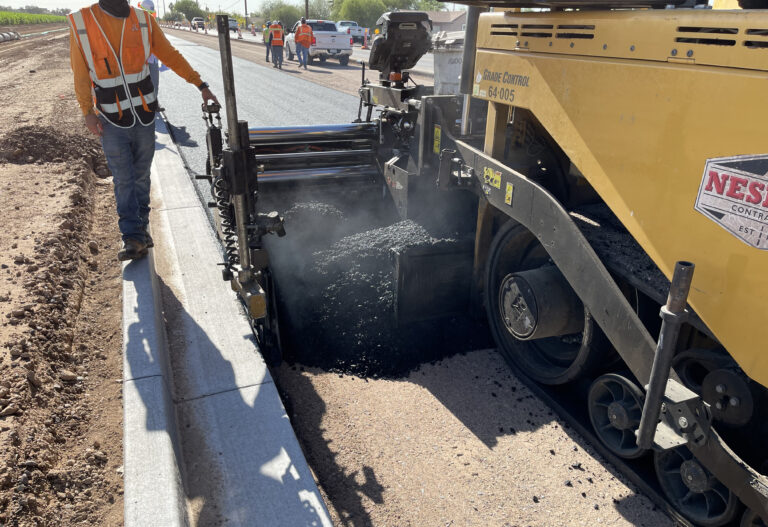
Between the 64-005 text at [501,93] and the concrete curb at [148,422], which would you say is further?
the 64-005 text at [501,93]

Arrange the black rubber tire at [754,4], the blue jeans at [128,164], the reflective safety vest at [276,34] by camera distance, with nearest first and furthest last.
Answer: the black rubber tire at [754,4] → the blue jeans at [128,164] → the reflective safety vest at [276,34]

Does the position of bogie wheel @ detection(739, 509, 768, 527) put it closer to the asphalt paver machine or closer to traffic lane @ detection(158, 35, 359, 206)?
the asphalt paver machine

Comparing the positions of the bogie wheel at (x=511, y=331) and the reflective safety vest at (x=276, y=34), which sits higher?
the reflective safety vest at (x=276, y=34)

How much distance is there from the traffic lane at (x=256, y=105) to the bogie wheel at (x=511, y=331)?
4086mm

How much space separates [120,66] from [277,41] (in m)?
20.1

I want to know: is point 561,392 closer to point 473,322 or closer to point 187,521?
point 473,322

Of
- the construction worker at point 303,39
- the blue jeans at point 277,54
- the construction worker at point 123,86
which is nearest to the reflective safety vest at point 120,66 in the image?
the construction worker at point 123,86

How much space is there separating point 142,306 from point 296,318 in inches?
41.4

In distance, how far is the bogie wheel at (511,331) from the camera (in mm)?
3461

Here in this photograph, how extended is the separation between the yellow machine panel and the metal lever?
0.23 m

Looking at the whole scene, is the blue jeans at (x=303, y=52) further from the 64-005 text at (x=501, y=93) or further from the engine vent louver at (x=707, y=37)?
the engine vent louver at (x=707, y=37)

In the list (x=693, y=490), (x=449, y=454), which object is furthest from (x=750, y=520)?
(x=449, y=454)

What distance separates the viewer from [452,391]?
3.71 metres

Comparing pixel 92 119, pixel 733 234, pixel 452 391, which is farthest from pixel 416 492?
pixel 92 119
